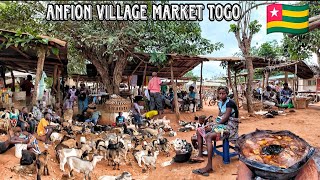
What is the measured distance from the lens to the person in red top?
11775 millimetres

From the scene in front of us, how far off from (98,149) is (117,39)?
4.82 metres

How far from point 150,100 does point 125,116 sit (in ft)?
6.96

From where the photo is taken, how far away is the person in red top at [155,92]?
464 inches

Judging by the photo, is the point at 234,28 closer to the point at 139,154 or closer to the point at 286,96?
the point at 286,96

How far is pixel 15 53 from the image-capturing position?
34.3 feet

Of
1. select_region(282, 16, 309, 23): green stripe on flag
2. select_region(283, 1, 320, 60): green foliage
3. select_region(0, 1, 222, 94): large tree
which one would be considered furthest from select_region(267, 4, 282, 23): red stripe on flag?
select_region(283, 1, 320, 60): green foliage

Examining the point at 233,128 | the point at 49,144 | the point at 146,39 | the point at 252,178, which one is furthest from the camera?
the point at 146,39

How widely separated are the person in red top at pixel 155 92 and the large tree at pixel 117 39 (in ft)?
2.34

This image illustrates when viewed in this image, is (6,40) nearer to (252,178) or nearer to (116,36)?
(116,36)

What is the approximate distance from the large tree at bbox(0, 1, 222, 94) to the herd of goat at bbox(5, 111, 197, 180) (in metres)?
3.37

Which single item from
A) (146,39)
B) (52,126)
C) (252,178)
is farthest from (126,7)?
(252,178)

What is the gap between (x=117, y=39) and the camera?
10422 mm

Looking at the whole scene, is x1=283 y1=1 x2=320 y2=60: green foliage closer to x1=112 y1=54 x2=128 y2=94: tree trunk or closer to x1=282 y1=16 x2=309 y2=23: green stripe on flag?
x1=112 y1=54 x2=128 y2=94: tree trunk

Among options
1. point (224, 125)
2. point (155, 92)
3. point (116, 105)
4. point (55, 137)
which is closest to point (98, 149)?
point (55, 137)
